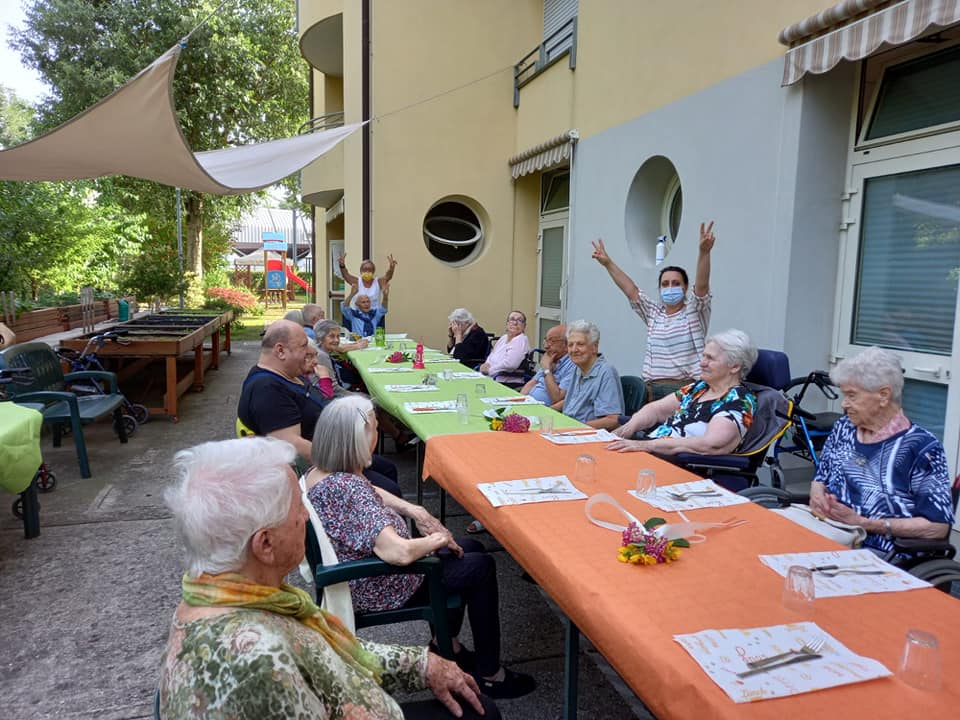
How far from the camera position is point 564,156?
297 inches

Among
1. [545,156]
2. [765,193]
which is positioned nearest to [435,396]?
[765,193]

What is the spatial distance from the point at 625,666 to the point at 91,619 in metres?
2.53

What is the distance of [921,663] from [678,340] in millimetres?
3106

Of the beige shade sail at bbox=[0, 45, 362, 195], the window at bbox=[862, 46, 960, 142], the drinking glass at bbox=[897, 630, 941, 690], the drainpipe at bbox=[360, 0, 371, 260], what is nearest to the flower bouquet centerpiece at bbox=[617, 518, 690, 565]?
the drinking glass at bbox=[897, 630, 941, 690]

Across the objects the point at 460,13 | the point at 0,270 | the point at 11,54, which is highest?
the point at 11,54

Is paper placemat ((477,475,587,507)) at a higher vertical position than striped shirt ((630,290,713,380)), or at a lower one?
lower

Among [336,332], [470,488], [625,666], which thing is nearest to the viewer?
[625,666]

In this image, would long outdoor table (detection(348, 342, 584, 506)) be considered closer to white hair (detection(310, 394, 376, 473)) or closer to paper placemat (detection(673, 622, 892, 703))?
white hair (detection(310, 394, 376, 473))

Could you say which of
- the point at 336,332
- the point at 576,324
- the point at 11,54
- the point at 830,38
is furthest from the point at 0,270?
the point at 11,54

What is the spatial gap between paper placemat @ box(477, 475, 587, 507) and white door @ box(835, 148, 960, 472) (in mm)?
2434

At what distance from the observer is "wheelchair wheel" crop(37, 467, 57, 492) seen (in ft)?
14.6

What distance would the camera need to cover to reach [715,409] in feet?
10.3

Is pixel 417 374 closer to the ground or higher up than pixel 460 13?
closer to the ground

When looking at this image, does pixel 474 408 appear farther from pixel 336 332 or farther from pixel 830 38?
pixel 830 38
